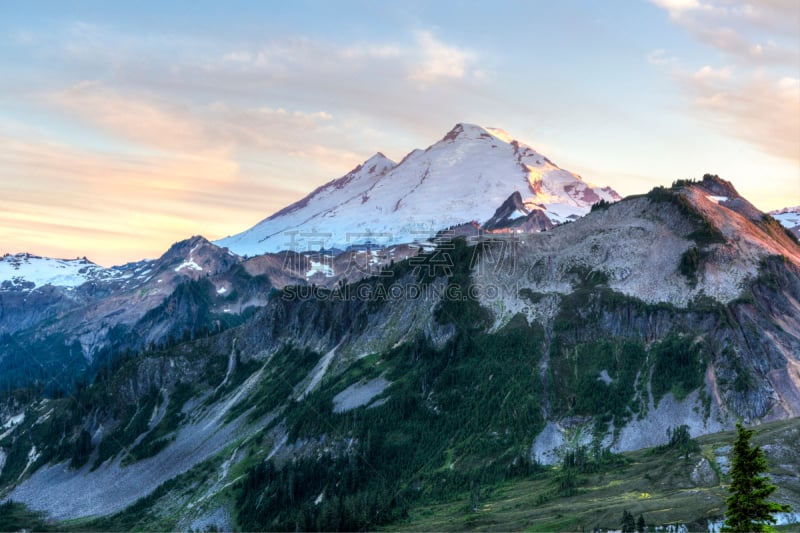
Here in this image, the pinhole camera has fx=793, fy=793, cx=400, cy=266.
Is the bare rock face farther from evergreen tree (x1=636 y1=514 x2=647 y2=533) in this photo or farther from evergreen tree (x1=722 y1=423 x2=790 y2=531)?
evergreen tree (x1=722 y1=423 x2=790 y2=531)

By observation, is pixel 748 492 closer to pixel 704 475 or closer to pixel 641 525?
pixel 641 525

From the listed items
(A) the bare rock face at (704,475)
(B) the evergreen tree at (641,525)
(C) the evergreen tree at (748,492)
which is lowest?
(B) the evergreen tree at (641,525)

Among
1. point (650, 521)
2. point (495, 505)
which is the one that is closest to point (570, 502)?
point (495, 505)

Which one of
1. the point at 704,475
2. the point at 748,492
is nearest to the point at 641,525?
the point at 704,475

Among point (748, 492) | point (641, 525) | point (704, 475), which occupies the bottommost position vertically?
point (641, 525)

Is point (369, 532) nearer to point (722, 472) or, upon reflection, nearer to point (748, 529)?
point (722, 472)

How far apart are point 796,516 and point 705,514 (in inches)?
585

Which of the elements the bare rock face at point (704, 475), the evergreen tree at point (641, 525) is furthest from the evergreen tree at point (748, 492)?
the bare rock face at point (704, 475)

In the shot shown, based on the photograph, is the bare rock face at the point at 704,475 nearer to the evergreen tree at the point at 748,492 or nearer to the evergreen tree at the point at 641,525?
the evergreen tree at the point at 641,525

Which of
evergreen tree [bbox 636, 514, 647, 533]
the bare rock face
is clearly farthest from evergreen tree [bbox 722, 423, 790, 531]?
the bare rock face

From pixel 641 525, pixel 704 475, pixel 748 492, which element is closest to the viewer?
pixel 748 492

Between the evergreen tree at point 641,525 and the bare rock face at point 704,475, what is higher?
the bare rock face at point 704,475

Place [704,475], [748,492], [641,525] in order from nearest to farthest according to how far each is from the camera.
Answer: [748,492], [641,525], [704,475]

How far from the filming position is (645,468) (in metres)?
192
